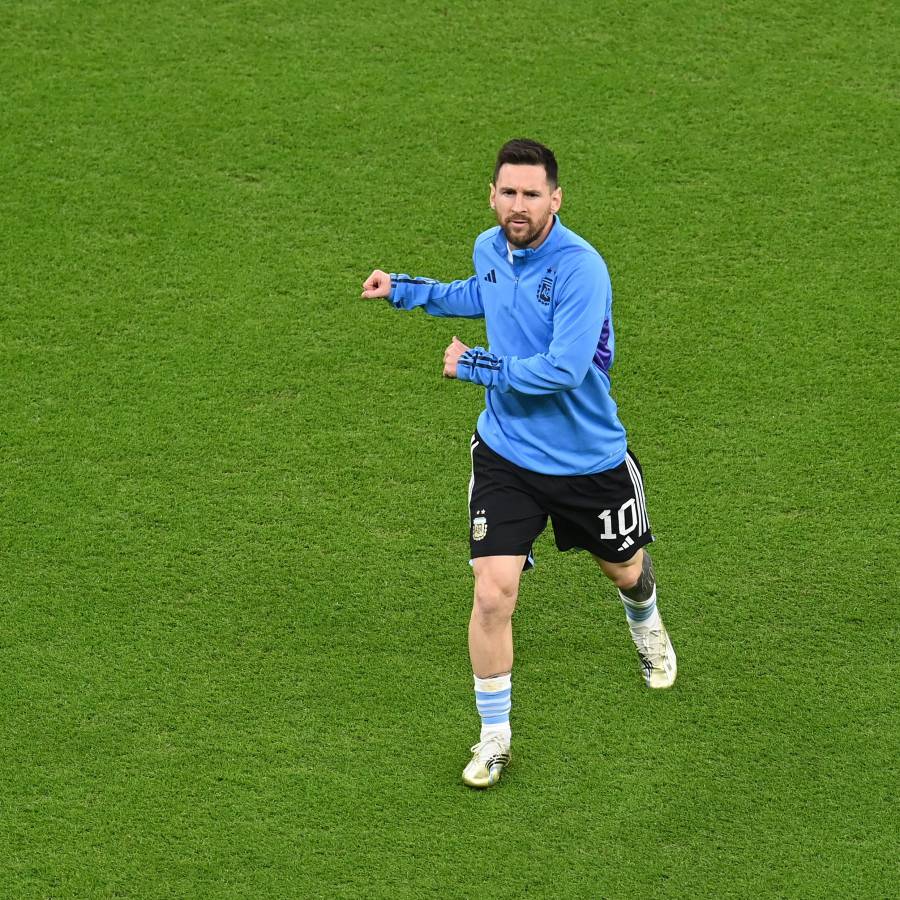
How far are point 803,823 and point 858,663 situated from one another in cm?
85

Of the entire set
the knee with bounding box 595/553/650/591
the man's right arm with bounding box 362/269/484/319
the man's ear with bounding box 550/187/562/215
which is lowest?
the knee with bounding box 595/553/650/591

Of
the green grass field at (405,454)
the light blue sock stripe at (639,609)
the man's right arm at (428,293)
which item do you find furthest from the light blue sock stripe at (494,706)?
the man's right arm at (428,293)

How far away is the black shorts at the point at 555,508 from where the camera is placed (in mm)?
5199

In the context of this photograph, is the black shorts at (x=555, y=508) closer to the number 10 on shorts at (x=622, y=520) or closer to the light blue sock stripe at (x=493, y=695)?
the number 10 on shorts at (x=622, y=520)

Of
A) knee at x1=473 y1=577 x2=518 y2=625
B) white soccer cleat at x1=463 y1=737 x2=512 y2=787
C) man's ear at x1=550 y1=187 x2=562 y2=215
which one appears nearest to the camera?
man's ear at x1=550 y1=187 x2=562 y2=215

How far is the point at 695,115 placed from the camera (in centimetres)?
838

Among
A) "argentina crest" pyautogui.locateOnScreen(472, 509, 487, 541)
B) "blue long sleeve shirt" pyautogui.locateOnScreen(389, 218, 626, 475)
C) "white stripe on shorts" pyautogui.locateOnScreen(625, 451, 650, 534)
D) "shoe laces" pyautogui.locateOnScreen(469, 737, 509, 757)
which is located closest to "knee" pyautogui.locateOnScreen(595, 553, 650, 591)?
"white stripe on shorts" pyautogui.locateOnScreen(625, 451, 650, 534)

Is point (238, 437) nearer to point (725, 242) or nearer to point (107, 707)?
point (107, 707)

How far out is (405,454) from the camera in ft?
22.3

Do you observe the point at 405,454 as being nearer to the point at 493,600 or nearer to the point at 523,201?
the point at 493,600

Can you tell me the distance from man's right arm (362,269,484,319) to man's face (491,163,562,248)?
0.40m

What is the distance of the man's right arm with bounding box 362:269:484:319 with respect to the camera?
538 centimetres

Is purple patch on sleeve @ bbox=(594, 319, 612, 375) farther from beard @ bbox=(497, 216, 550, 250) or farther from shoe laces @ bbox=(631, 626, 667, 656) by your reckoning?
shoe laces @ bbox=(631, 626, 667, 656)

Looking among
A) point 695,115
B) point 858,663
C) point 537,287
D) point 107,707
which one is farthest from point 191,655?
point 695,115
